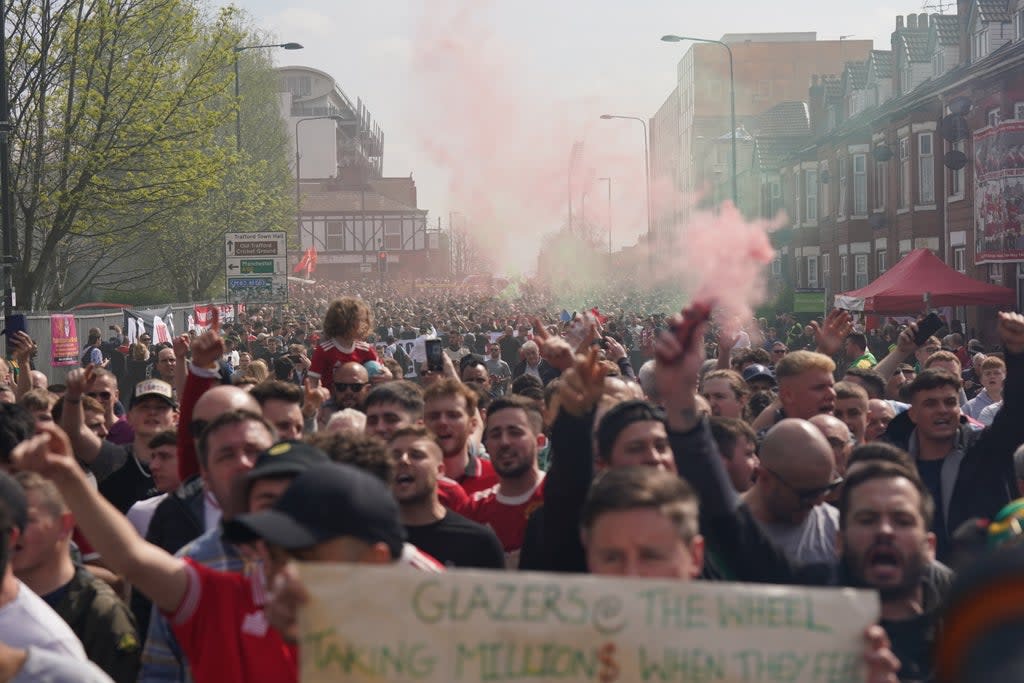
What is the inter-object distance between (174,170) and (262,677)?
91.5 feet

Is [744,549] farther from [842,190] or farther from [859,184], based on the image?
[842,190]

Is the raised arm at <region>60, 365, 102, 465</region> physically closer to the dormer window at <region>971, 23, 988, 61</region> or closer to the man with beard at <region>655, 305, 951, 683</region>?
the man with beard at <region>655, 305, 951, 683</region>

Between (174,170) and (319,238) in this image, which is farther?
(319,238)

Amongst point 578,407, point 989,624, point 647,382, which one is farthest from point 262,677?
point 647,382

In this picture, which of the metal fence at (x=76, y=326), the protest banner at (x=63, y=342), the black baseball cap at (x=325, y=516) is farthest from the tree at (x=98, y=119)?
the black baseball cap at (x=325, y=516)

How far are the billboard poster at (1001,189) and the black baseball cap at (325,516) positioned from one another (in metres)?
25.4

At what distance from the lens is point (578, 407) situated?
488cm

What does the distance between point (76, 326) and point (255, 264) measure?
6.45m

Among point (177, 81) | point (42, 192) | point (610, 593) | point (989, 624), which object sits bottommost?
point (610, 593)

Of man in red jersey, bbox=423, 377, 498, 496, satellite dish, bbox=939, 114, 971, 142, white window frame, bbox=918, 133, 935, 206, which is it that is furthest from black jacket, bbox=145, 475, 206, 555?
white window frame, bbox=918, 133, 935, 206

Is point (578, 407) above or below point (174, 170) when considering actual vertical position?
below

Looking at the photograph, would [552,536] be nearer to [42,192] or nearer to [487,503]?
[487,503]

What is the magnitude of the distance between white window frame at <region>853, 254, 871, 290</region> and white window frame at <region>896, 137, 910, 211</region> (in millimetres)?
3715

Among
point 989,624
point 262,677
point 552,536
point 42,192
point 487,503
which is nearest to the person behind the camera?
point 989,624
